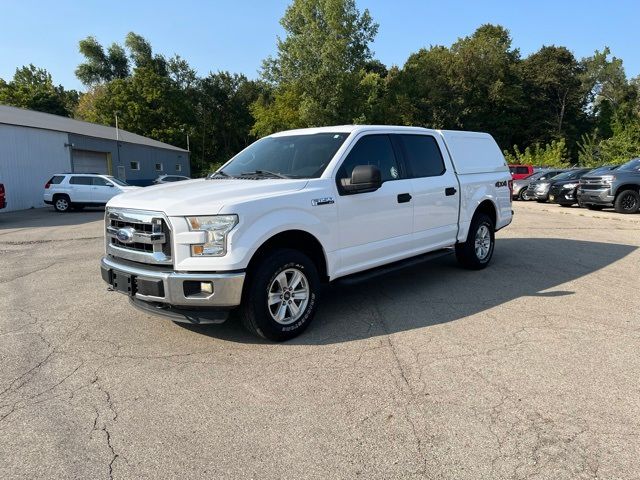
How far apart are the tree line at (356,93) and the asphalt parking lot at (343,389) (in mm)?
36020

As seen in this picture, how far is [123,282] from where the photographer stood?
14.3 ft

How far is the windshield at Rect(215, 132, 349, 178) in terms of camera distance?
502 centimetres

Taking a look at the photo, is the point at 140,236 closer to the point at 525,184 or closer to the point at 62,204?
the point at 62,204

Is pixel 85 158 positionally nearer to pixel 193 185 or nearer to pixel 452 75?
pixel 193 185

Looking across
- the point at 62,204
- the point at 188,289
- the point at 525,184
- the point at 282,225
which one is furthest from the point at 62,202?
the point at 525,184

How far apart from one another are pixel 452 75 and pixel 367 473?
52915mm

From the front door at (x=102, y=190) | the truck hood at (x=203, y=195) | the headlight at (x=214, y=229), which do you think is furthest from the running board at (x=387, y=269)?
the front door at (x=102, y=190)

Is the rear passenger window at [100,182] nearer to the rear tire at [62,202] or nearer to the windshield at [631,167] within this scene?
the rear tire at [62,202]

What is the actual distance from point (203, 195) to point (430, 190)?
3076 mm

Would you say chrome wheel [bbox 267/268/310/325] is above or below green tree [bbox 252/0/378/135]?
below

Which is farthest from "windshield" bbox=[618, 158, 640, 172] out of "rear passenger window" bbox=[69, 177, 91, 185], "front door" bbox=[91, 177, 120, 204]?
"rear passenger window" bbox=[69, 177, 91, 185]

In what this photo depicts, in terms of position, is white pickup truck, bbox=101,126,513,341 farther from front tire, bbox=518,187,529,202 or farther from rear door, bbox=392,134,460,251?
front tire, bbox=518,187,529,202

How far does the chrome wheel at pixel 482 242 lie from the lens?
7273mm

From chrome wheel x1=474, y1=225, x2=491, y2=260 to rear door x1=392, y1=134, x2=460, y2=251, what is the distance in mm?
764
